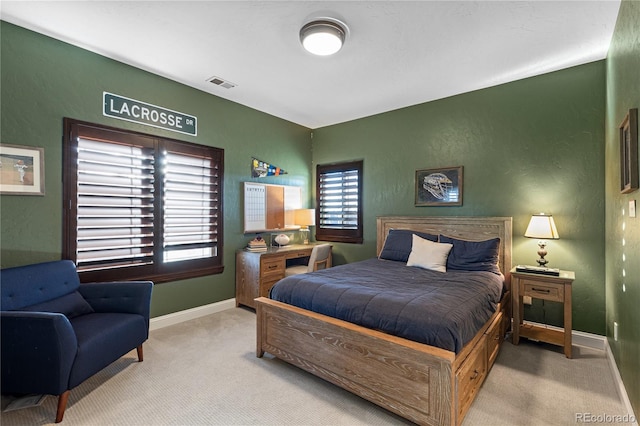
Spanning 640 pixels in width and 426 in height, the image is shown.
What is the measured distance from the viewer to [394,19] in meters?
2.35

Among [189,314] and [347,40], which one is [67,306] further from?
[347,40]

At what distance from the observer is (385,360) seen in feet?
6.24

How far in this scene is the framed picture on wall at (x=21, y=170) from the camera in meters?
2.41

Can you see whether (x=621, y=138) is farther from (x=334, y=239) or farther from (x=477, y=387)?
(x=334, y=239)

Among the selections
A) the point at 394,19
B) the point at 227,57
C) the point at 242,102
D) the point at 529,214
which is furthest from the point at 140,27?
the point at 529,214

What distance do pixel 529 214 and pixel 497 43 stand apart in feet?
5.96

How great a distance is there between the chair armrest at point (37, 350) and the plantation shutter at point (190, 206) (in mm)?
1653

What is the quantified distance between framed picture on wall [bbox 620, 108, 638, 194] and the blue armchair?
3504 millimetres

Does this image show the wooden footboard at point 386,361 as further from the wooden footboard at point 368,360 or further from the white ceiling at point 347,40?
the white ceiling at point 347,40

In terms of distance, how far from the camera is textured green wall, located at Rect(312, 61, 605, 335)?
117 inches

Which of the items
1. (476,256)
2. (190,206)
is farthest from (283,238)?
(476,256)

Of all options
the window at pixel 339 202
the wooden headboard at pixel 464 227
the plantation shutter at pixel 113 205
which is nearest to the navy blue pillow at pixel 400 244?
the wooden headboard at pixel 464 227

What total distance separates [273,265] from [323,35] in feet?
9.01

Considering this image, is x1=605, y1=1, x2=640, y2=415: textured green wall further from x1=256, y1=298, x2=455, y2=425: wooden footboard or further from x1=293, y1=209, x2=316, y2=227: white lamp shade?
x1=293, y1=209, x2=316, y2=227: white lamp shade
